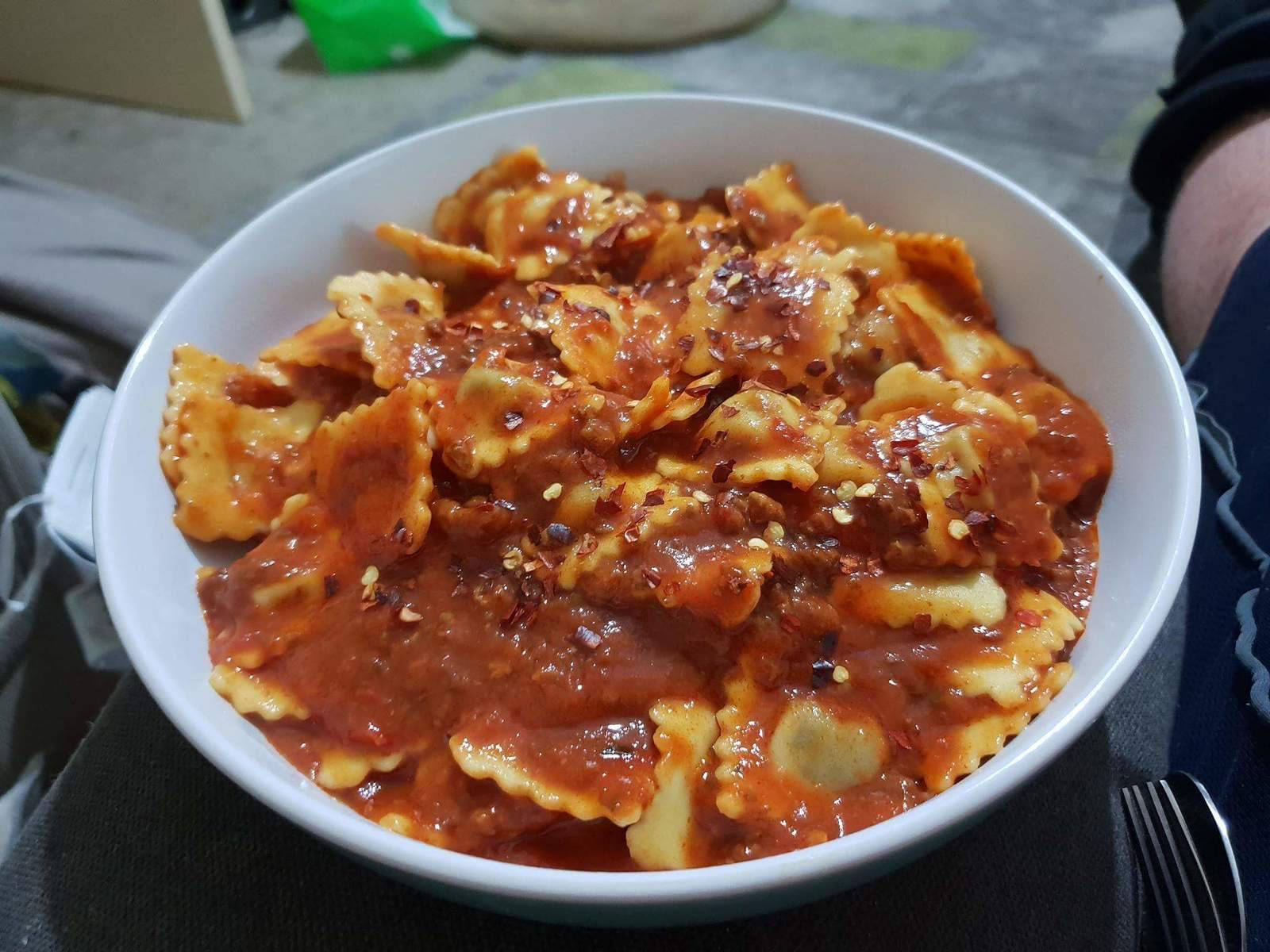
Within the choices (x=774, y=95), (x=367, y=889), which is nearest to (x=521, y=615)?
(x=367, y=889)

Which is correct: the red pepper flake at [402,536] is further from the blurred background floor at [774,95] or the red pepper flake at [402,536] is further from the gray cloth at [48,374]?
the blurred background floor at [774,95]

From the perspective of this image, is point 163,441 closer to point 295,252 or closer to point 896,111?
point 295,252

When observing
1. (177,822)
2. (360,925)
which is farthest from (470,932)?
(177,822)

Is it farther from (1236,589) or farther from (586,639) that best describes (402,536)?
(1236,589)

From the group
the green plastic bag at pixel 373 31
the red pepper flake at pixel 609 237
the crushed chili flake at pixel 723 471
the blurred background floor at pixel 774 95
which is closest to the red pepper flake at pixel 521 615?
the crushed chili flake at pixel 723 471

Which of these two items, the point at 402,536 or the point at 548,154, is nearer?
the point at 402,536

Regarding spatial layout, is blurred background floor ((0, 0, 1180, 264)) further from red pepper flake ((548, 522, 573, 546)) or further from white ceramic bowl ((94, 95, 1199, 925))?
red pepper flake ((548, 522, 573, 546))
